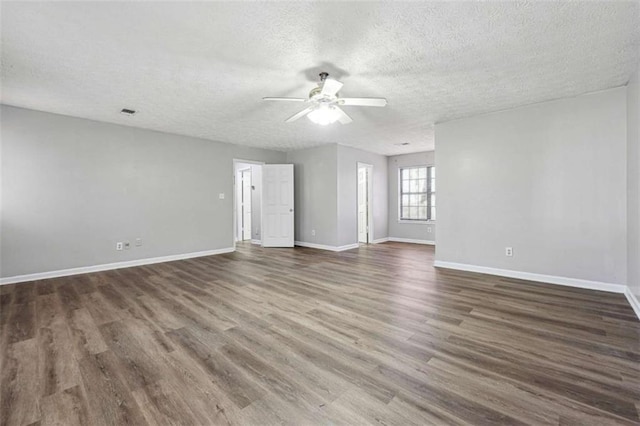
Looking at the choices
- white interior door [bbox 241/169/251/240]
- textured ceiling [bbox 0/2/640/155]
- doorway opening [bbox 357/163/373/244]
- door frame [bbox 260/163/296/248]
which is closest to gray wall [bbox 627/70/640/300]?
textured ceiling [bbox 0/2/640/155]

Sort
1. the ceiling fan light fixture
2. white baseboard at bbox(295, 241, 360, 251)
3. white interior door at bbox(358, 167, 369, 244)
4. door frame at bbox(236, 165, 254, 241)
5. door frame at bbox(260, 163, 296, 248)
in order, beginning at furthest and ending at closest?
1. door frame at bbox(236, 165, 254, 241)
2. white interior door at bbox(358, 167, 369, 244)
3. door frame at bbox(260, 163, 296, 248)
4. white baseboard at bbox(295, 241, 360, 251)
5. the ceiling fan light fixture

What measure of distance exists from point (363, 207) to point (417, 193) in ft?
5.07

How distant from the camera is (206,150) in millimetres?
5883

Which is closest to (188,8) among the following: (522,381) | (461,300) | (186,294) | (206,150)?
(186,294)

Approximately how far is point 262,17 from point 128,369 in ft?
8.65

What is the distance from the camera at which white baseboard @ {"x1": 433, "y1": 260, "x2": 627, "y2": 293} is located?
333 cm

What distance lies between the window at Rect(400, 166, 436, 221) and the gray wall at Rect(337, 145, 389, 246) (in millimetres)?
676

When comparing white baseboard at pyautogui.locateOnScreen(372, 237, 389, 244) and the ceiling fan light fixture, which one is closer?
the ceiling fan light fixture

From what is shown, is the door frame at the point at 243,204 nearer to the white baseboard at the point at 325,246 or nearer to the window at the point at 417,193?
the white baseboard at the point at 325,246

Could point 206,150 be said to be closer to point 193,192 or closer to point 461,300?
point 193,192

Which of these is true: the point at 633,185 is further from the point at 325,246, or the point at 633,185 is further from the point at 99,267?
the point at 99,267

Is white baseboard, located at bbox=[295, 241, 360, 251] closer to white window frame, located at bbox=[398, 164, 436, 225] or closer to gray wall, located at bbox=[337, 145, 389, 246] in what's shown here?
gray wall, located at bbox=[337, 145, 389, 246]

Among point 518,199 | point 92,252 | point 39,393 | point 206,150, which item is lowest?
point 39,393

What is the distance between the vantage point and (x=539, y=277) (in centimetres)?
380
